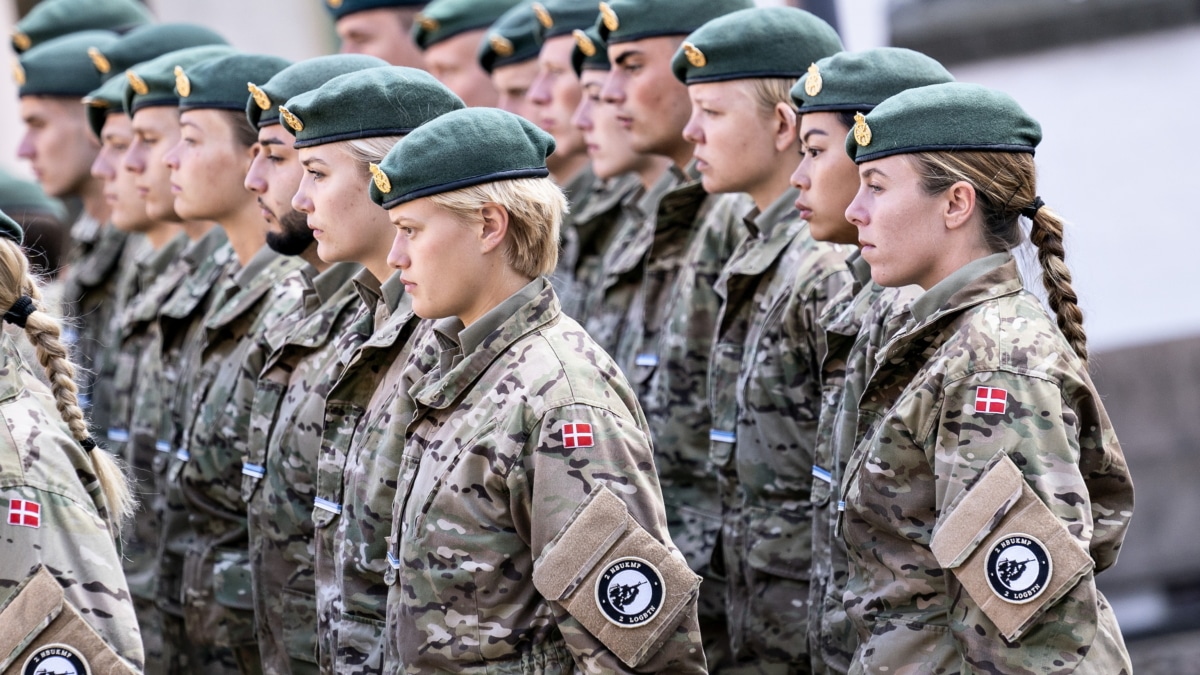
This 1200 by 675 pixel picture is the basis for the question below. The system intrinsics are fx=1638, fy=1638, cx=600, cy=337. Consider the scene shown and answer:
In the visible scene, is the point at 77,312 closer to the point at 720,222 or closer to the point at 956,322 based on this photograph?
the point at 720,222

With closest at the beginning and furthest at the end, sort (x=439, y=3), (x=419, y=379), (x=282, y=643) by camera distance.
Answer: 1. (x=419, y=379)
2. (x=282, y=643)
3. (x=439, y=3)

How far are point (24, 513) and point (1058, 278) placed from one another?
2.04 meters

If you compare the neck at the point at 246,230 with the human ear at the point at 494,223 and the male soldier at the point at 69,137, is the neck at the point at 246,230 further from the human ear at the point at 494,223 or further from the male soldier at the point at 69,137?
the human ear at the point at 494,223

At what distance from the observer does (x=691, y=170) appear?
16.9ft

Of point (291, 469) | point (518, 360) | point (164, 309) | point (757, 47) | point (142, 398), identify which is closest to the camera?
point (518, 360)

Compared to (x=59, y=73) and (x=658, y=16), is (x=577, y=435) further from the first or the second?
(x=59, y=73)

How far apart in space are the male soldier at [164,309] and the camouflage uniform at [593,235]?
1284mm

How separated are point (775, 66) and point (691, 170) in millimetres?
731

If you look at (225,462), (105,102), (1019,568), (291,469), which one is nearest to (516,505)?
(1019,568)

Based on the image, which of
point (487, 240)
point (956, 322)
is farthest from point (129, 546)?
point (956, 322)

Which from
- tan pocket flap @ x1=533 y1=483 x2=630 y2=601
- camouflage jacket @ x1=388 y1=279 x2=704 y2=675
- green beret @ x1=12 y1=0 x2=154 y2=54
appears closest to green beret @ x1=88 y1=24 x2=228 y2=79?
green beret @ x1=12 y1=0 x2=154 y2=54

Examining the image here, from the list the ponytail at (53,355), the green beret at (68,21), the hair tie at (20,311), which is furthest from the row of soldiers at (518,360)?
the green beret at (68,21)

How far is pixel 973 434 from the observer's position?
3.02 meters

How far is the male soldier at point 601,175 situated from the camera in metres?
5.43
